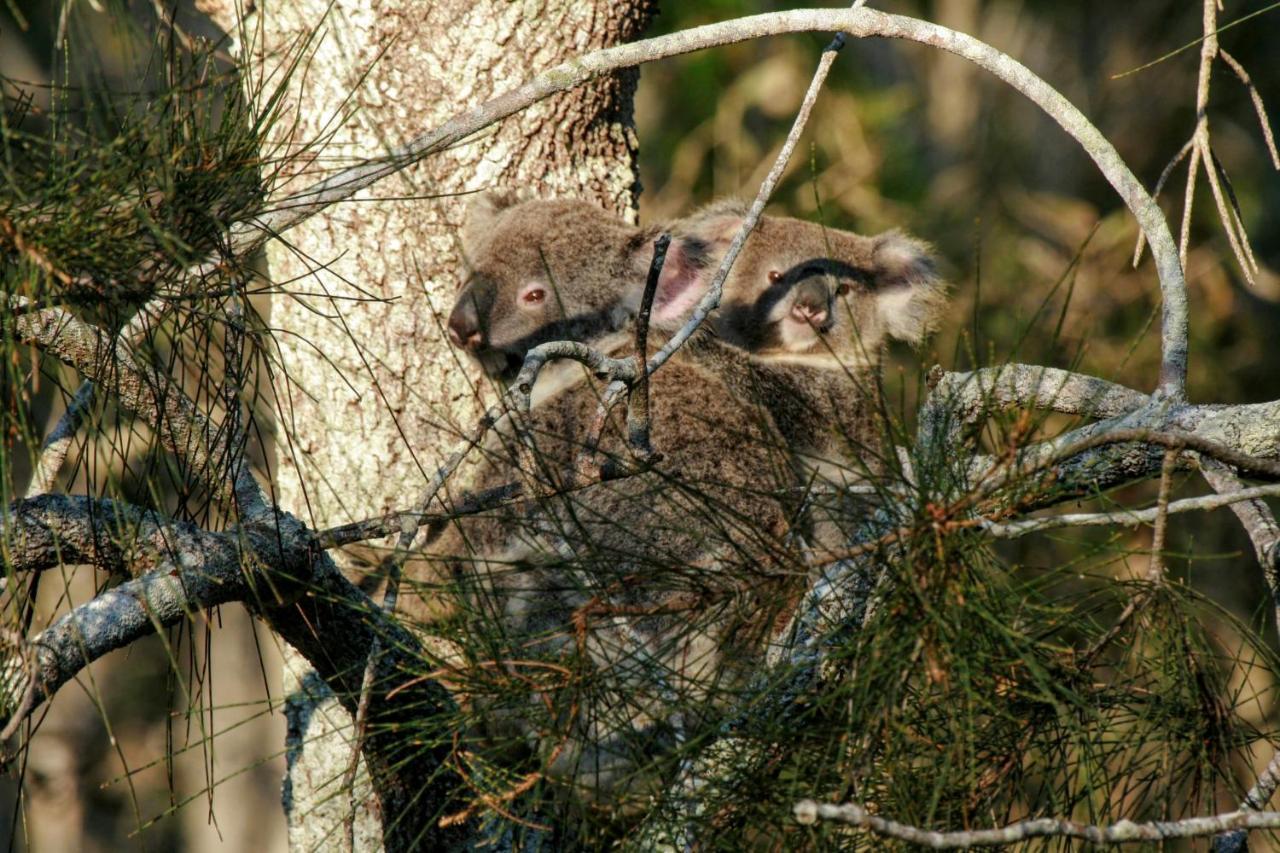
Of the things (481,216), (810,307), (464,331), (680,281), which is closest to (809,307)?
(810,307)

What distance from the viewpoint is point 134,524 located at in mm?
2361

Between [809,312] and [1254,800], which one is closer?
[1254,800]

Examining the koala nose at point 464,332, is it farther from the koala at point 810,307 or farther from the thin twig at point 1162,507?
the thin twig at point 1162,507

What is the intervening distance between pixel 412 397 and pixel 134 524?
3.68 ft

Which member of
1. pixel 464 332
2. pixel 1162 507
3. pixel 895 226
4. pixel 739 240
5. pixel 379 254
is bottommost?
pixel 1162 507

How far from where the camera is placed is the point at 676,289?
4199 millimetres

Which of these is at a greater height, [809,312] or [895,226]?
[895,226]

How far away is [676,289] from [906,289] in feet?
2.95

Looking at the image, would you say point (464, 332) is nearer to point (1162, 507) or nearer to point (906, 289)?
point (906, 289)

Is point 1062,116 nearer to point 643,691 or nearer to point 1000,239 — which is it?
point 643,691

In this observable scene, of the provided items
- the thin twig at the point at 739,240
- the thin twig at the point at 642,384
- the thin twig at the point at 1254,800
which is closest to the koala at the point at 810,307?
the thin twig at the point at 739,240

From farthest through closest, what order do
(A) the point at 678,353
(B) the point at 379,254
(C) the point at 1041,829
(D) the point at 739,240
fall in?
1. (A) the point at 678,353
2. (B) the point at 379,254
3. (D) the point at 739,240
4. (C) the point at 1041,829

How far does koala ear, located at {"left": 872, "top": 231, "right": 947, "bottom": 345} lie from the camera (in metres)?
4.57

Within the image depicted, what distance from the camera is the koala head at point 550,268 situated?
3885 millimetres
